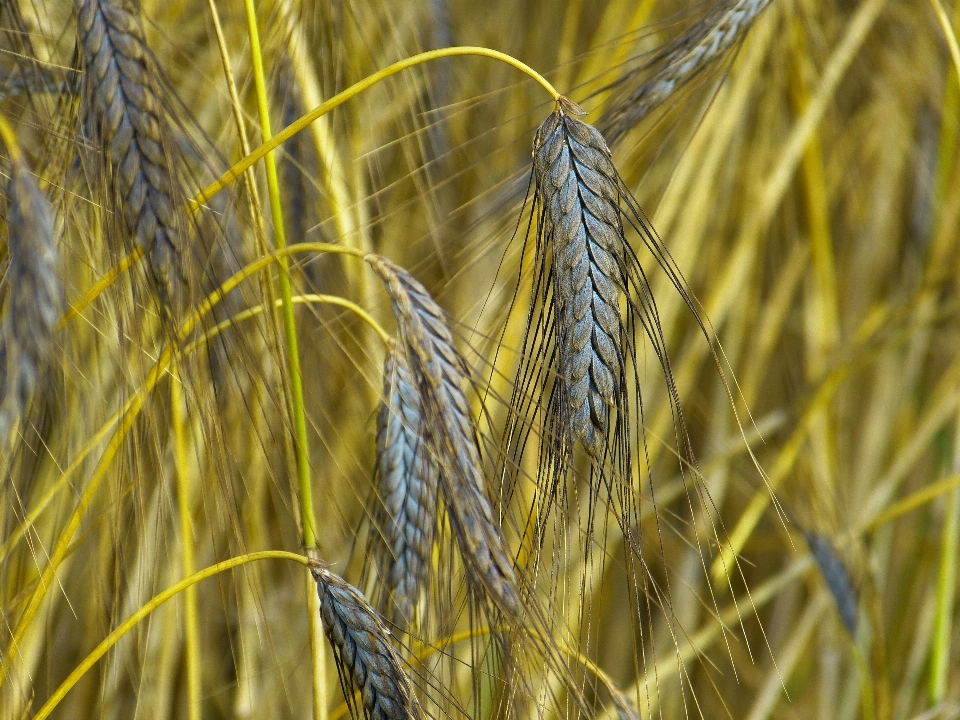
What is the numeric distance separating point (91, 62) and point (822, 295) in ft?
2.66

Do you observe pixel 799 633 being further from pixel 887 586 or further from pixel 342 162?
pixel 342 162

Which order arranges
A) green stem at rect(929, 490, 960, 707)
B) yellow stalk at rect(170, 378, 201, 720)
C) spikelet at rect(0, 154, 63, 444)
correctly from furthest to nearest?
green stem at rect(929, 490, 960, 707), yellow stalk at rect(170, 378, 201, 720), spikelet at rect(0, 154, 63, 444)

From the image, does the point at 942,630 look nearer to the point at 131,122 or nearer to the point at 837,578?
the point at 837,578

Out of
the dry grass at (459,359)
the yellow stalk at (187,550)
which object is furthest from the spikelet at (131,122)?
the yellow stalk at (187,550)

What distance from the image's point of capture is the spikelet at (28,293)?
1.12 feet

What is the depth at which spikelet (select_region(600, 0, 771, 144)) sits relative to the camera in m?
0.52

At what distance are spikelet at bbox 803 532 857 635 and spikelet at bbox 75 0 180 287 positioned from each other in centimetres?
68

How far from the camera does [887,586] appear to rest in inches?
52.8

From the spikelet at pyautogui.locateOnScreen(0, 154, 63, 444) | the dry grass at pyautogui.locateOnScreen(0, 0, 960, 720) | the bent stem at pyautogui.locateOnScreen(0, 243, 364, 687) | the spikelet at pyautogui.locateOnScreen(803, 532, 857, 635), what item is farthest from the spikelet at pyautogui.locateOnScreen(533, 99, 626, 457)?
the spikelet at pyautogui.locateOnScreen(803, 532, 857, 635)

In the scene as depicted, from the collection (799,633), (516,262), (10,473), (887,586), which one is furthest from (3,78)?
(887,586)

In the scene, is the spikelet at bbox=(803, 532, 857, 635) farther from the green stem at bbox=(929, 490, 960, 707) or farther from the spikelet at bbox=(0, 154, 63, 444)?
the spikelet at bbox=(0, 154, 63, 444)

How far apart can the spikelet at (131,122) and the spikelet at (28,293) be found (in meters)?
0.05

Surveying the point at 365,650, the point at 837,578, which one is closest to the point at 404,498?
the point at 365,650

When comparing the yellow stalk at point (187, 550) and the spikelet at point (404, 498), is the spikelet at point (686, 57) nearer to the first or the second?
the spikelet at point (404, 498)
